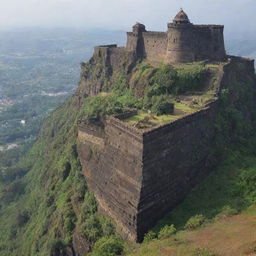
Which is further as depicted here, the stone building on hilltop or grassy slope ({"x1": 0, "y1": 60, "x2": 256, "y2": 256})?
the stone building on hilltop

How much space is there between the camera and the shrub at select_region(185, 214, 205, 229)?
107 feet

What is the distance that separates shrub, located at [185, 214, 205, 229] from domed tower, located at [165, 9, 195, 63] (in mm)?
28631

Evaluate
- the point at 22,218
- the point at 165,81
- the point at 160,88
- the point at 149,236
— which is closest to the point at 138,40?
the point at 165,81

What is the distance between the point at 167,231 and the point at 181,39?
31.7 metres

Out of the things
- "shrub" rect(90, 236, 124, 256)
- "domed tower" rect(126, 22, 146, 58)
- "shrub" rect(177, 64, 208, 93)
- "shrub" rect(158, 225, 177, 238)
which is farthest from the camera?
"domed tower" rect(126, 22, 146, 58)

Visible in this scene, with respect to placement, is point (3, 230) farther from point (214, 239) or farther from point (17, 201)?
point (214, 239)

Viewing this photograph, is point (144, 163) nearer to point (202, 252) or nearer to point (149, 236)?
point (149, 236)

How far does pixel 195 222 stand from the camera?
3272cm

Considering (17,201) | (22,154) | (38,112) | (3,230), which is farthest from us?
(38,112)

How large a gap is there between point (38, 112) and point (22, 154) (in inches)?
3080

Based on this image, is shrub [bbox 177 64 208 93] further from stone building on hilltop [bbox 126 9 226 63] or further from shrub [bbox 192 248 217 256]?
shrub [bbox 192 248 217 256]

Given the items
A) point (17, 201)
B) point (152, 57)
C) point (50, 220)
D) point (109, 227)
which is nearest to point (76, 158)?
point (50, 220)

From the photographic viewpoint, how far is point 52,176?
60.8 m

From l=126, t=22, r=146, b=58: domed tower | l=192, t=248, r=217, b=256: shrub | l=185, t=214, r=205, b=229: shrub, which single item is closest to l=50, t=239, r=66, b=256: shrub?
l=185, t=214, r=205, b=229: shrub
